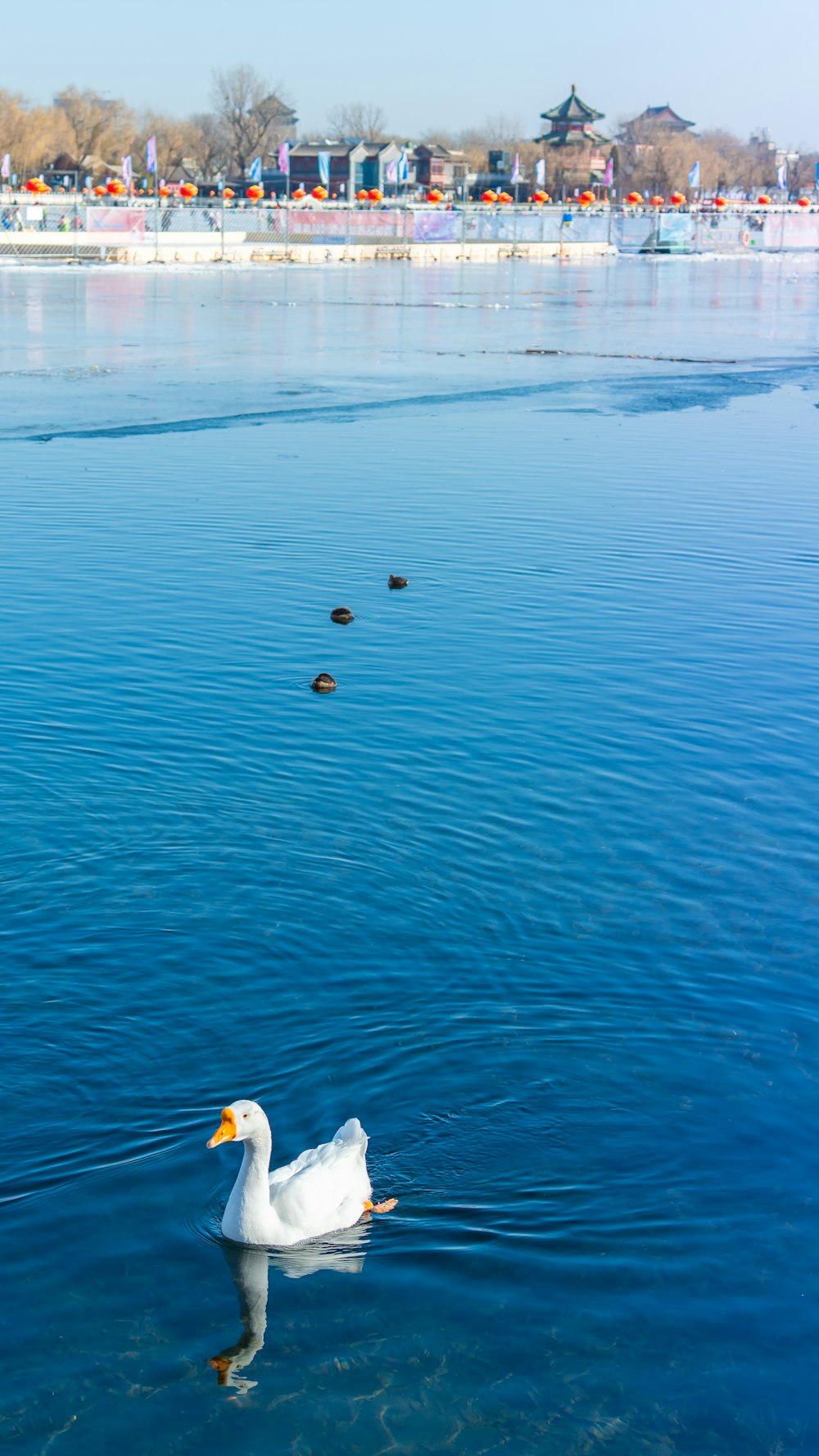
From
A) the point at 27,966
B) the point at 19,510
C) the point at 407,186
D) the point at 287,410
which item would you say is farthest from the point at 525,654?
the point at 407,186

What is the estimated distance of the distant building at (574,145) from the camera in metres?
158

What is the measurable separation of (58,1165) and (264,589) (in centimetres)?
882

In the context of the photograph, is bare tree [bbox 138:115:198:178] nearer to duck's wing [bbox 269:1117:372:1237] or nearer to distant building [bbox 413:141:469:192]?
distant building [bbox 413:141:469:192]

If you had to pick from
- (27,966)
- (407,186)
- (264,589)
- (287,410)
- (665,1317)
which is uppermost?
(407,186)

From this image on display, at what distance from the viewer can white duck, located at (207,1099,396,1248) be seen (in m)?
5.37

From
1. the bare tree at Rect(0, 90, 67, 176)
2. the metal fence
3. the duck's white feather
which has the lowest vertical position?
the duck's white feather

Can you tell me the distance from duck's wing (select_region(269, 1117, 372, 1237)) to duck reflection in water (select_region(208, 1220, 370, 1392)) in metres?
0.08

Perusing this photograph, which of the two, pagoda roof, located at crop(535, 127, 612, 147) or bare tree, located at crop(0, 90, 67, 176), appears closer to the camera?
bare tree, located at crop(0, 90, 67, 176)

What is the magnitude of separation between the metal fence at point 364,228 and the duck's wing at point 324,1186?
232 ft

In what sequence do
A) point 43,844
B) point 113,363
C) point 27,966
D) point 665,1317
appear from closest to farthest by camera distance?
point 665,1317
point 27,966
point 43,844
point 113,363

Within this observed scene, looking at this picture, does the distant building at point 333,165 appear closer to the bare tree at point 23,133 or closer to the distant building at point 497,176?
the distant building at point 497,176

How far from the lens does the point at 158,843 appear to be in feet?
28.3

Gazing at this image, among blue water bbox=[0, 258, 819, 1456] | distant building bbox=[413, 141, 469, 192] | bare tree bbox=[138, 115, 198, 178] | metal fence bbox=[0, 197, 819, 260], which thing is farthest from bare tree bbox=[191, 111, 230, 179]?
blue water bbox=[0, 258, 819, 1456]

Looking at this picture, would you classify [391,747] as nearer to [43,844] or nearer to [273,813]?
[273,813]
